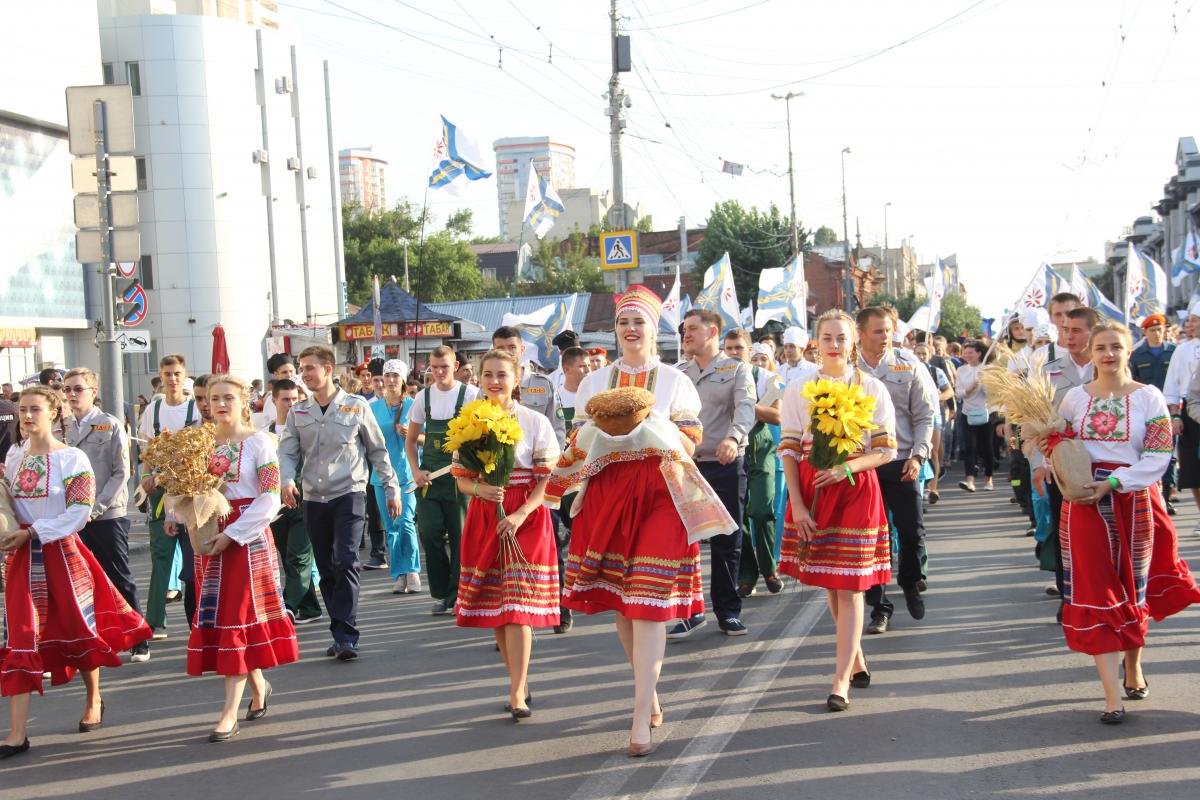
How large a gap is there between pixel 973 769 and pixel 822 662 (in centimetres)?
215

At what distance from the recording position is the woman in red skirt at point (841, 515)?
652 centimetres

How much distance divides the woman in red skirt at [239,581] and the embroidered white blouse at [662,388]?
1756 millimetres

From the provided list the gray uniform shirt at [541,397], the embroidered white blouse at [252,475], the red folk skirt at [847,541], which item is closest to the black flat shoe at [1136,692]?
the red folk skirt at [847,541]

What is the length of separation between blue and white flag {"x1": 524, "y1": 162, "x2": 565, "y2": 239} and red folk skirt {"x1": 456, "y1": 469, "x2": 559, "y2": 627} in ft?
66.0

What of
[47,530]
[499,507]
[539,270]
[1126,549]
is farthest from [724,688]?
[539,270]

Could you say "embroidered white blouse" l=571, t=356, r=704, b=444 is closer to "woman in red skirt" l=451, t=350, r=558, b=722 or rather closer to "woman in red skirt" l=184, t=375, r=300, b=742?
"woman in red skirt" l=451, t=350, r=558, b=722

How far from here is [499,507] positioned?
22.2ft

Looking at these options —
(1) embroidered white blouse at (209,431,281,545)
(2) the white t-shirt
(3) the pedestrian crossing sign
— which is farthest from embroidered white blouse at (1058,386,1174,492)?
(3) the pedestrian crossing sign

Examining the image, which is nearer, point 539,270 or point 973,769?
point 973,769

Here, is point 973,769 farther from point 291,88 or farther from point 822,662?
point 291,88

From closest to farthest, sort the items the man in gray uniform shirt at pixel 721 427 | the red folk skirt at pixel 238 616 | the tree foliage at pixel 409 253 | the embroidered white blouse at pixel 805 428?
1. the red folk skirt at pixel 238 616
2. the embroidered white blouse at pixel 805 428
3. the man in gray uniform shirt at pixel 721 427
4. the tree foliage at pixel 409 253

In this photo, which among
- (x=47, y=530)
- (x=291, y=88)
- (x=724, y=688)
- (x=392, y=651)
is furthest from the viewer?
(x=291, y=88)

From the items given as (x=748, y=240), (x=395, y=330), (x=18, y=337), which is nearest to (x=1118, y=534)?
(x=395, y=330)

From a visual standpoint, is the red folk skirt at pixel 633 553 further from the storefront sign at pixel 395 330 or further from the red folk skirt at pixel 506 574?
the storefront sign at pixel 395 330
